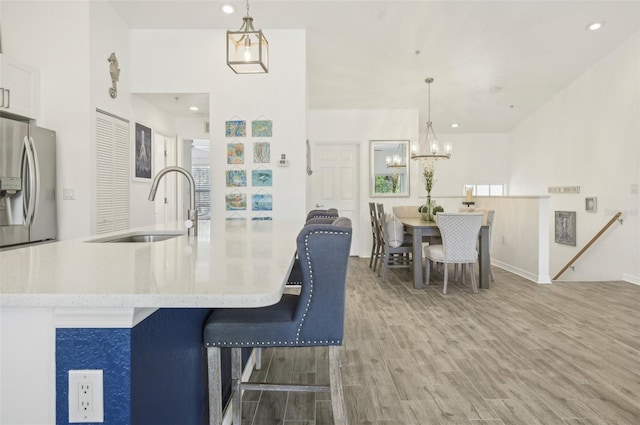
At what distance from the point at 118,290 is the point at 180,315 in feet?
1.62

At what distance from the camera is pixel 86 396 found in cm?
90

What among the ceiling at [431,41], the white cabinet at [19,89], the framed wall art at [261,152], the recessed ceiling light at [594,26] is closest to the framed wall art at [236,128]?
the framed wall art at [261,152]

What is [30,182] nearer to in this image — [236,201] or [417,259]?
[236,201]

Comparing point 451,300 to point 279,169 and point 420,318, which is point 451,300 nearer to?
point 420,318

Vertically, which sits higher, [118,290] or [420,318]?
[118,290]

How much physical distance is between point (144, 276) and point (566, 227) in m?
7.34

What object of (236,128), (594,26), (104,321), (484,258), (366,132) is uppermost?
(594,26)

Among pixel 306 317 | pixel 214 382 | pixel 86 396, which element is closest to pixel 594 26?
pixel 306 317

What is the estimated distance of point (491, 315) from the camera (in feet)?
11.7

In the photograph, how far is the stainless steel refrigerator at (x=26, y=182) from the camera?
3176mm

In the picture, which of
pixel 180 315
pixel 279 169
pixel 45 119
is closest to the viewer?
pixel 180 315

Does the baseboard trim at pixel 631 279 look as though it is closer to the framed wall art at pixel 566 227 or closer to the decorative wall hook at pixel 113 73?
the framed wall art at pixel 566 227

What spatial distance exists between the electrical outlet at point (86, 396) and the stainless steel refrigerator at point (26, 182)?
299cm

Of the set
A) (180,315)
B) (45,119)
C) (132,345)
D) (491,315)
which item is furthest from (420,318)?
(45,119)
